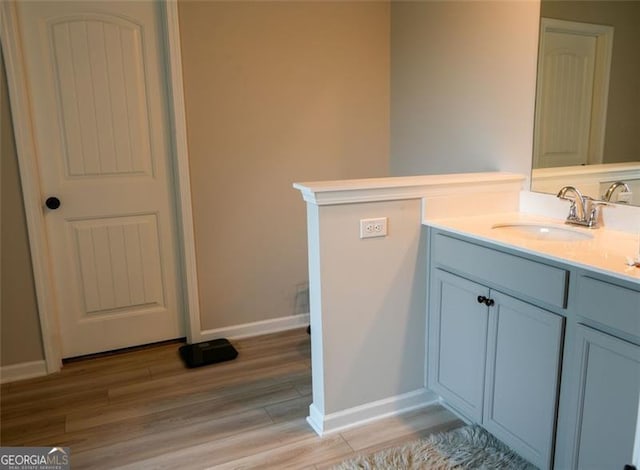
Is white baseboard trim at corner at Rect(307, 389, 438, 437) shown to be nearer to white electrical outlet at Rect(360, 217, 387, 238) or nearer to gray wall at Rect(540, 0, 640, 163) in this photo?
white electrical outlet at Rect(360, 217, 387, 238)

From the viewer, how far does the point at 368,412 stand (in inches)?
93.4

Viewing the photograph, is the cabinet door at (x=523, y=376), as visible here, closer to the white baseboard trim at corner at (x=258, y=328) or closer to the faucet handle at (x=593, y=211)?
the faucet handle at (x=593, y=211)

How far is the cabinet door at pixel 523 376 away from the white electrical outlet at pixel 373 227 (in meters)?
0.55

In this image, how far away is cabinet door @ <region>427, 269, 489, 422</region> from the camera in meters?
2.08

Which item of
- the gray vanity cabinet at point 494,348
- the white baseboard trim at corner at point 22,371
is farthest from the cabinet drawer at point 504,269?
the white baseboard trim at corner at point 22,371

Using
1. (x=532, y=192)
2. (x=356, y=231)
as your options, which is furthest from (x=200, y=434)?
(x=532, y=192)

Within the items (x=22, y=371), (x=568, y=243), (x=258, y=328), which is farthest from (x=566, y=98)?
(x=22, y=371)

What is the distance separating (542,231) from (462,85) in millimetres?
1064

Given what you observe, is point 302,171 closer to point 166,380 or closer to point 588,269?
point 166,380

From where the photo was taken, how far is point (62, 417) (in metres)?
2.47

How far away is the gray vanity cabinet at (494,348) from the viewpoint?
5.83ft

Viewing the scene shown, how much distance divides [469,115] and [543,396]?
1630mm

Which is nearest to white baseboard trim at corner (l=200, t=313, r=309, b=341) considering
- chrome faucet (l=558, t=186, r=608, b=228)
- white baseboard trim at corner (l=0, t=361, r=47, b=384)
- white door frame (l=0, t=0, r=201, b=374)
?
white door frame (l=0, t=0, r=201, b=374)

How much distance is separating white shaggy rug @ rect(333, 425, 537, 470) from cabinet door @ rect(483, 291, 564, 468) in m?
0.12
